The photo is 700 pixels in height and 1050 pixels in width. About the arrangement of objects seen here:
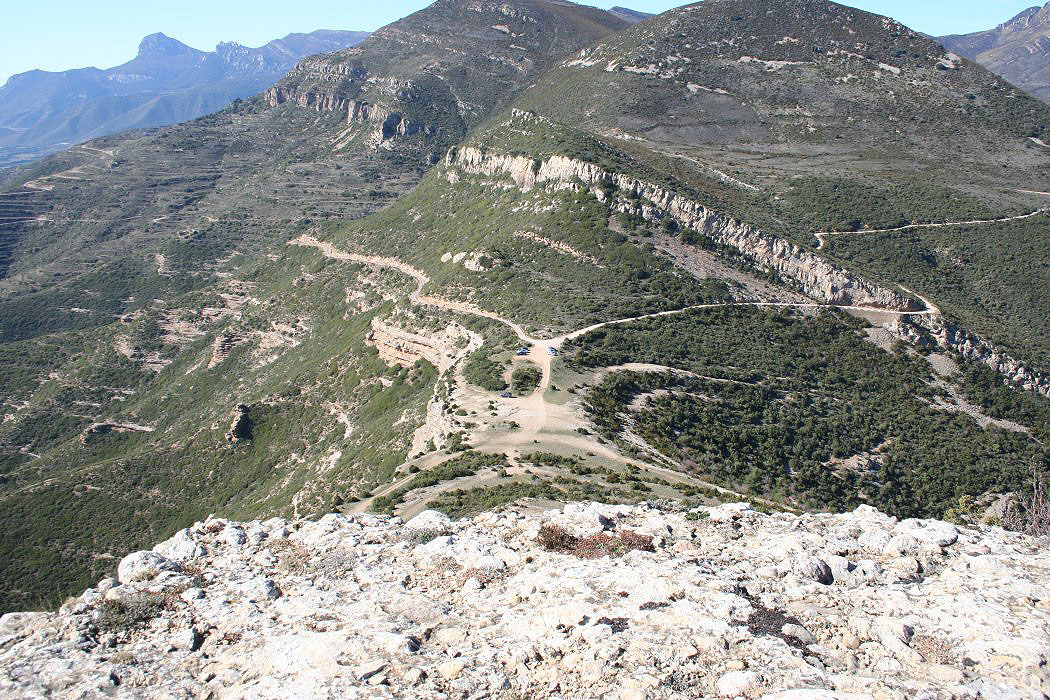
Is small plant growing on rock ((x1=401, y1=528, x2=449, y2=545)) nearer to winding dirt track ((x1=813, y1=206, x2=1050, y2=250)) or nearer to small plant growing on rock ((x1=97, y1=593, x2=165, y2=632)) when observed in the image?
small plant growing on rock ((x1=97, y1=593, x2=165, y2=632))

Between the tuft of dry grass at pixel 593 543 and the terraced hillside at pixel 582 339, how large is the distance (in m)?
7.00

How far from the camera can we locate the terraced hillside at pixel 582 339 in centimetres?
4247

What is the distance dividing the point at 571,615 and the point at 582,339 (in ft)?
117

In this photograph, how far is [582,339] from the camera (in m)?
51.2

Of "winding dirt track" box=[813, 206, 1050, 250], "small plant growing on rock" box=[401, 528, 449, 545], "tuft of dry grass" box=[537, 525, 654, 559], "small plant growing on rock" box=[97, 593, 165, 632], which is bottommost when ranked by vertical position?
"small plant growing on rock" box=[401, 528, 449, 545]

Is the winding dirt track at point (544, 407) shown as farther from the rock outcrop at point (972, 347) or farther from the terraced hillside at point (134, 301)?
the terraced hillside at point (134, 301)

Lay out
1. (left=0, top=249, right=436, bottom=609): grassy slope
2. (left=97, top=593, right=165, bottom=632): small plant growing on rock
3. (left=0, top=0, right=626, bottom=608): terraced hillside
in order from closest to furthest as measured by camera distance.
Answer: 1. (left=97, top=593, right=165, bottom=632): small plant growing on rock
2. (left=0, top=249, right=436, bottom=609): grassy slope
3. (left=0, top=0, right=626, bottom=608): terraced hillside

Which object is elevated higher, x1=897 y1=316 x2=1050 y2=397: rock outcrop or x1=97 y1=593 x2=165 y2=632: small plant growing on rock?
x1=97 y1=593 x2=165 y2=632: small plant growing on rock

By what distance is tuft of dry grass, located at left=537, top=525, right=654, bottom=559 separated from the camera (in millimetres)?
20000

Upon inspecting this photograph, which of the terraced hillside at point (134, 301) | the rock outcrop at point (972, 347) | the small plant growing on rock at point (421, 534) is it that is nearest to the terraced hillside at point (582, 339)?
the rock outcrop at point (972, 347)

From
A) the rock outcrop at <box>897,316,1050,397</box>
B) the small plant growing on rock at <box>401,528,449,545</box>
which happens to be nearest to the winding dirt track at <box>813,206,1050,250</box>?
the rock outcrop at <box>897,316,1050,397</box>

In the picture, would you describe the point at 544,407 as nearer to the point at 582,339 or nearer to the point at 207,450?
the point at 582,339

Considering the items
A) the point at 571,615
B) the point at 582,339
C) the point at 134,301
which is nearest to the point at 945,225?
the point at 582,339

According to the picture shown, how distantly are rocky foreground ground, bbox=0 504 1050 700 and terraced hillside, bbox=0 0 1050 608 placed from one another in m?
7.60
